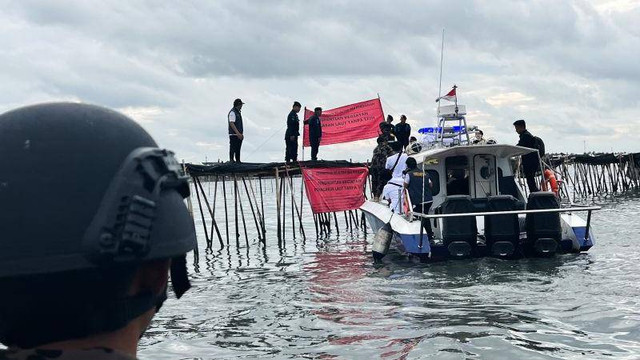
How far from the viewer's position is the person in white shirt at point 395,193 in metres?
15.8

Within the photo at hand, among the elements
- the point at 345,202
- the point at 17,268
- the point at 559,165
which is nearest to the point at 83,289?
the point at 17,268

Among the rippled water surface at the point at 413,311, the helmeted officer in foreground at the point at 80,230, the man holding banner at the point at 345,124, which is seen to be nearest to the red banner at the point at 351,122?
the man holding banner at the point at 345,124

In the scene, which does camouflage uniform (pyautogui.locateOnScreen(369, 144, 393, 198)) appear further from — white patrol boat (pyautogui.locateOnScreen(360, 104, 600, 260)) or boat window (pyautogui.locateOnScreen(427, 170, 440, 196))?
boat window (pyautogui.locateOnScreen(427, 170, 440, 196))

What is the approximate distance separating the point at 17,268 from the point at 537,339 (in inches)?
309

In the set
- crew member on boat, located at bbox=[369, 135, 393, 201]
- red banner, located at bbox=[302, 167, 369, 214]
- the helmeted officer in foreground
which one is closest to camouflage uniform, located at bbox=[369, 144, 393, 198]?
crew member on boat, located at bbox=[369, 135, 393, 201]

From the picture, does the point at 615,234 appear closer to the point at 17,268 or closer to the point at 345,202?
the point at 345,202

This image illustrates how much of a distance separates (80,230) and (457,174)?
52.3 ft

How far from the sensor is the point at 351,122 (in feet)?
71.6

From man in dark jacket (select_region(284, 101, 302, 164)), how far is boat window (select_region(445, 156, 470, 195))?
21.7 ft

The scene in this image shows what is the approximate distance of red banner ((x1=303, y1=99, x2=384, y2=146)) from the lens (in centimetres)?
2156

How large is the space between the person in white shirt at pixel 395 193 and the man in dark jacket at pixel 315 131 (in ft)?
20.5

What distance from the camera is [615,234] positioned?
20766 mm

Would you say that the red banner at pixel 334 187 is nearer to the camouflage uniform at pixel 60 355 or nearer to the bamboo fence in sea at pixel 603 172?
the camouflage uniform at pixel 60 355

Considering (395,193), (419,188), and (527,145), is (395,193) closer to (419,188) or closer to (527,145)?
(419,188)
